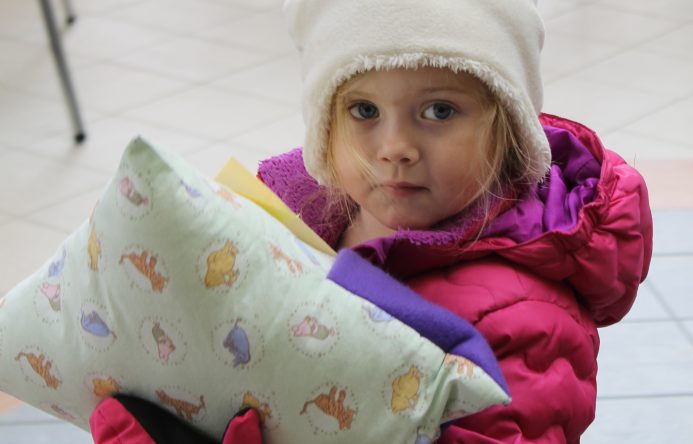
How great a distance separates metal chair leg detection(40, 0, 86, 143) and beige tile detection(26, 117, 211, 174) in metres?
0.05

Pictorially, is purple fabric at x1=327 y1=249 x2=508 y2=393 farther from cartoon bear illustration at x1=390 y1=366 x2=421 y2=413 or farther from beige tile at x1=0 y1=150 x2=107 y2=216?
beige tile at x1=0 y1=150 x2=107 y2=216

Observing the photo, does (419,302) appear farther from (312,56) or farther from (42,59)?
(42,59)

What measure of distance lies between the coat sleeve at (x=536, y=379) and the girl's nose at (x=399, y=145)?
0.18 metres

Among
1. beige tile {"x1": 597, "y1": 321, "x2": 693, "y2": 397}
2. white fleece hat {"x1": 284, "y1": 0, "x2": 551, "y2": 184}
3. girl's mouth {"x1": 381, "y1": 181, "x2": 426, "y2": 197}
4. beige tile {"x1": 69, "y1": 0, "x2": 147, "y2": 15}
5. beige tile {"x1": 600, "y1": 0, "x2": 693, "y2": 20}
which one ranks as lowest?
beige tile {"x1": 600, "y1": 0, "x2": 693, "y2": 20}

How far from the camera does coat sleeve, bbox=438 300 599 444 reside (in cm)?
90

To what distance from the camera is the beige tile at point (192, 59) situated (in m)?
3.68

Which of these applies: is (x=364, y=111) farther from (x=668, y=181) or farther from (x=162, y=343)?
(x=668, y=181)

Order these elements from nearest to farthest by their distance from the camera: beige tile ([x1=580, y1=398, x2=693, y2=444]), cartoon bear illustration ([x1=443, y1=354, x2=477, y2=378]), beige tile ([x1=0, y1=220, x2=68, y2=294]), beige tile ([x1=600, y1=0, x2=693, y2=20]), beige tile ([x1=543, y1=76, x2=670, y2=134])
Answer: cartoon bear illustration ([x1=443, y1=354, x2=477, y2=378]) < beige tile ([x1=580, y1=398, x2=693, y2=444]) < beige tile ([x1=0, y1=220, x2=68, y2=294]) < beige tile ([x1=543, y1=76, x2=670, y2=134]) < beige tile ([x1=600, y1=0, x2=693, y2=20])

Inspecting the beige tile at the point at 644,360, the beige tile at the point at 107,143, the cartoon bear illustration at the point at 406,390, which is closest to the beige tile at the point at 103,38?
the beige tile at the point at 107,143

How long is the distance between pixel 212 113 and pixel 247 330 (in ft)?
8.42

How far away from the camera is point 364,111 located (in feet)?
3.53

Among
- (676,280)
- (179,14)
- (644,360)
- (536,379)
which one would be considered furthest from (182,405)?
(179,14)

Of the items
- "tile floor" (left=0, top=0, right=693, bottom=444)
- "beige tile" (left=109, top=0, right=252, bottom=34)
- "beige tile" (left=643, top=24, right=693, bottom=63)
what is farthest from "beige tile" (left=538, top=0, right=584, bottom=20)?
"beige tile" (left=109, top=0, right=252, bottom=34)

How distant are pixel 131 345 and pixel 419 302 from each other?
24 centimetres
